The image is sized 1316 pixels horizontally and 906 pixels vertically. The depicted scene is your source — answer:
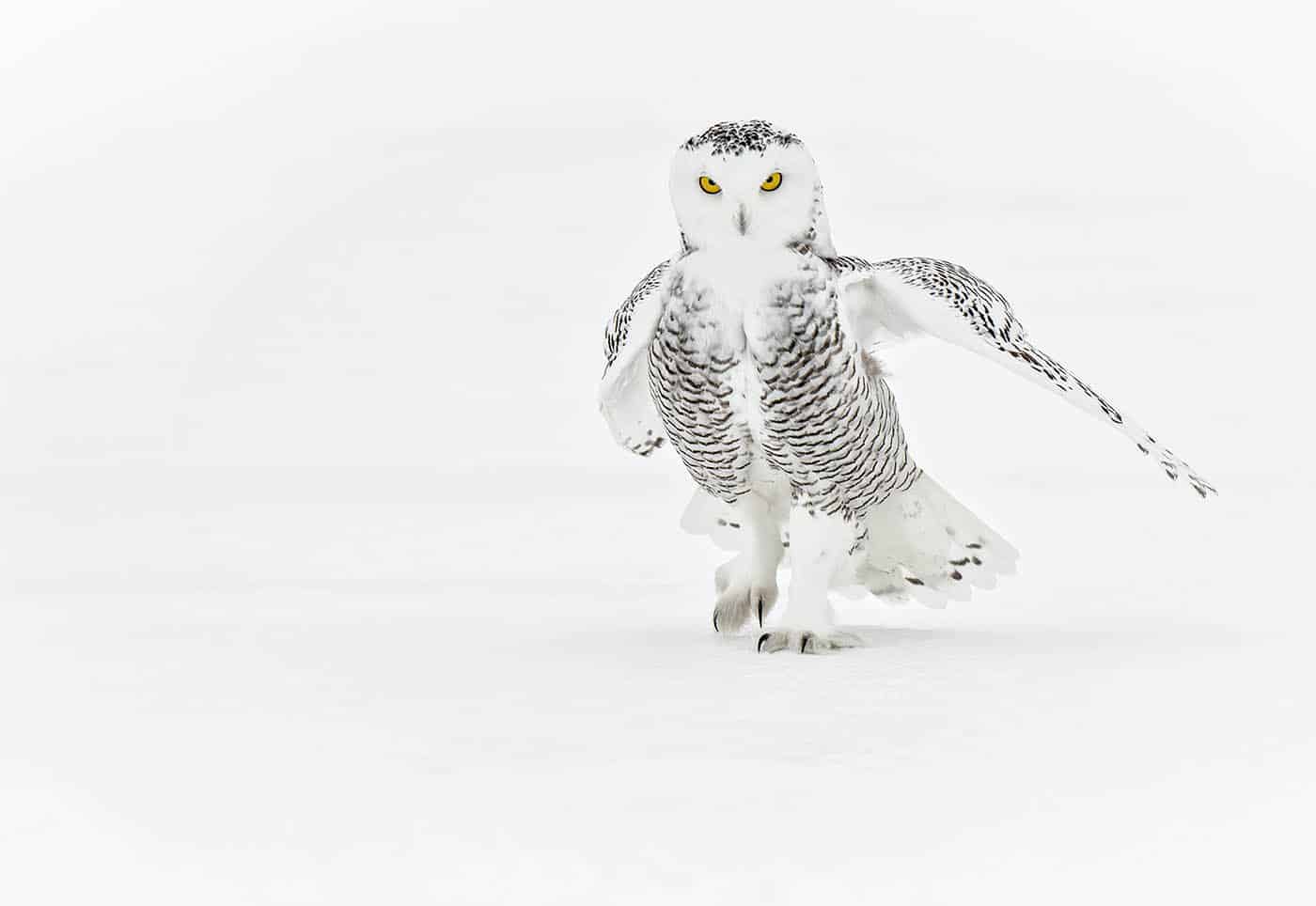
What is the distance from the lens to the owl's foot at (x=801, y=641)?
375 cm

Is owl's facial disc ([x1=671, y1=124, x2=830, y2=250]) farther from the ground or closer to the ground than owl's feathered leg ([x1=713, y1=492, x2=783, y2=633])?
farther from the ground

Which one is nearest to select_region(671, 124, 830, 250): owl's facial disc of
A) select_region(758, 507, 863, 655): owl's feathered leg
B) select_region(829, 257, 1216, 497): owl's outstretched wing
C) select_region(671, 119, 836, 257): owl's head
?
select_region(671, 119, 836, 257): owl's head

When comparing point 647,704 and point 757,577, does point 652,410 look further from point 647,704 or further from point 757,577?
point 647,704

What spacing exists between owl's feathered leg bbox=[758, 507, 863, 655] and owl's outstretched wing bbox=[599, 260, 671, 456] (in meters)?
0.49

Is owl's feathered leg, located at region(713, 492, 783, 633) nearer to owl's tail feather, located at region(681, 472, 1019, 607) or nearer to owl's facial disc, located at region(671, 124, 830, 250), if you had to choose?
owl's tail feather, located at region(681, 472, 1019, 607)

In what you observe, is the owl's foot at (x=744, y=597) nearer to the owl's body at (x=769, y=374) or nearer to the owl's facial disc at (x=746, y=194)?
the owl's body at (x=769, y=374)

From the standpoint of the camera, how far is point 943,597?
4105 mm

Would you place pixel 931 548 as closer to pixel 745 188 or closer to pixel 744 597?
pixel 744 597

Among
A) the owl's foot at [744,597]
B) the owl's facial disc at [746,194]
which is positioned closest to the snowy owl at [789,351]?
the owl's facial disc at [746,194]

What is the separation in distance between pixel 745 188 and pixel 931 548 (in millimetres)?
1115

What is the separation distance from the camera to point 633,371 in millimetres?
3852

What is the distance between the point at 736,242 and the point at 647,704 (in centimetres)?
96

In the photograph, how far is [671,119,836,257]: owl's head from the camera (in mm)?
3346

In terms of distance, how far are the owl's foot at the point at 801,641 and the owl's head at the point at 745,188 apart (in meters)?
0.87
